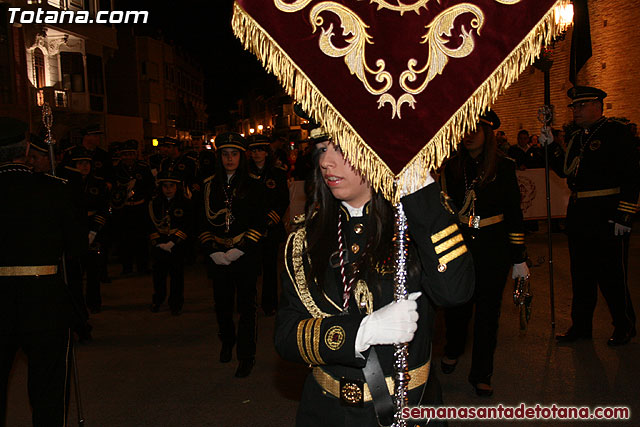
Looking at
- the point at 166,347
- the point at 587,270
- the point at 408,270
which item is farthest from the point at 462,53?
the point at 166,347

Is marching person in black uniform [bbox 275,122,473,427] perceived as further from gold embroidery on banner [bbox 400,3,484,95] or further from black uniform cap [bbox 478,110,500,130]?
black uniform cap [bbox 478,110,500,130]

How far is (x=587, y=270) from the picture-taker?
239 inches

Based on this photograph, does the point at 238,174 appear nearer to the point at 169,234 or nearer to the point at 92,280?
the point at 169,234

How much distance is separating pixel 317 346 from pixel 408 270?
434mm

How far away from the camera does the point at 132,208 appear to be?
35.9ft

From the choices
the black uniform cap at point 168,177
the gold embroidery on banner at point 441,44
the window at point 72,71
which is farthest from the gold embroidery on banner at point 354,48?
the window at point 72,71

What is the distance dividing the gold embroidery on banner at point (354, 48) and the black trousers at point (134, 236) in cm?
946

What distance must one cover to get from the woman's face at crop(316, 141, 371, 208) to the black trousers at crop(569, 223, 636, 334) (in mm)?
4526

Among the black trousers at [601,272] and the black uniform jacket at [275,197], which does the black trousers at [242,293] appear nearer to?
the black uniform jacket at [275,197]

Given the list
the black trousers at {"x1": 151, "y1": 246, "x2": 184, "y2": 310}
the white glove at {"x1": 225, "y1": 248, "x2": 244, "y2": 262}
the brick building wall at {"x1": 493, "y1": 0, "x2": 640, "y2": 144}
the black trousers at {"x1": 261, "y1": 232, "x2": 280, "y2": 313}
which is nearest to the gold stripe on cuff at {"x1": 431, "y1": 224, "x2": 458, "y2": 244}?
the white glove at {"x1": 225, "y1": 248, "x2": 244, "y2": 262}

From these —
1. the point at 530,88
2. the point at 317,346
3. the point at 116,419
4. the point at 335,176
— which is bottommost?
the point at 116,419

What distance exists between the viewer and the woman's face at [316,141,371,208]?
84.8 inches

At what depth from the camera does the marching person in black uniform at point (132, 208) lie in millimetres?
10797

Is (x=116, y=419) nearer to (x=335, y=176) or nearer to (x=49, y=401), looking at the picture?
(x=49, y=401)
